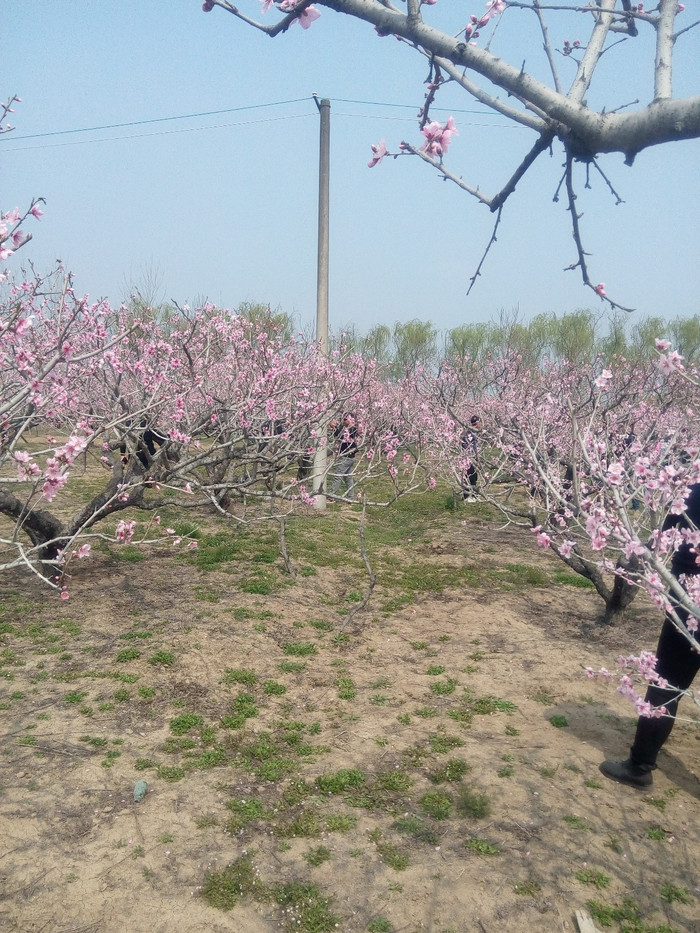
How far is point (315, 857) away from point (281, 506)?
816 centimetres

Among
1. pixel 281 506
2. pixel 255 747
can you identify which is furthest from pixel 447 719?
pixel 281 506

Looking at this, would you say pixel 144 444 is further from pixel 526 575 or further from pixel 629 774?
pixel 629 774

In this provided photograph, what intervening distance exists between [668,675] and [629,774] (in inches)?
28.9

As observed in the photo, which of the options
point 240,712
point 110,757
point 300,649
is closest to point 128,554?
point 300,649

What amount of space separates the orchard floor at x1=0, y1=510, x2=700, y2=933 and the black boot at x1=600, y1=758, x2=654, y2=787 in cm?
9

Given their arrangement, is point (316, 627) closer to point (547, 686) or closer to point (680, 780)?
point (547, 686)

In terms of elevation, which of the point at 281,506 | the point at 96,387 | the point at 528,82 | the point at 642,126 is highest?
the point at 528,82

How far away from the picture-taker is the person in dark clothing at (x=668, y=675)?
11.2ft

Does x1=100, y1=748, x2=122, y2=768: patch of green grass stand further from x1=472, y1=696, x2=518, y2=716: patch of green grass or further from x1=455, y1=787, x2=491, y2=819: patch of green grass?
x1=472, y1=696, x2=518, y2=716: patch of green grass

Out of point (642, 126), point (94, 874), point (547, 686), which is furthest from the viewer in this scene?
point (547, 686)

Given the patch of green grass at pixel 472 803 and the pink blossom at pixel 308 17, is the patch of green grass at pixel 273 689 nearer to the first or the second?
the patch of green grass at pixel 472 803

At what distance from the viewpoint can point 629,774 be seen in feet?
12.6

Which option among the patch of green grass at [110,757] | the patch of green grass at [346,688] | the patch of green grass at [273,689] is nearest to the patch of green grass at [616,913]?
the patch of green grass at [346,688]

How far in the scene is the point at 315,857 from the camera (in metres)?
3.23
